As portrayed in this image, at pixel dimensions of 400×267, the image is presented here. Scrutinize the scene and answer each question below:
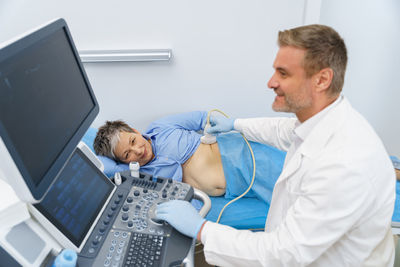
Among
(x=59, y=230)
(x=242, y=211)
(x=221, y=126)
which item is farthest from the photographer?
(x=221, y=126)

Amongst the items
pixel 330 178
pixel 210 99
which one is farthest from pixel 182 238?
pixel 210 99

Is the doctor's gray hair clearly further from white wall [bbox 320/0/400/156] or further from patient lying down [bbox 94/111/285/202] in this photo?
white wall [bbox 320/0/400/156]

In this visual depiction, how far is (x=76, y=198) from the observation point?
103 cm

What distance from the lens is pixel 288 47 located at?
108 centimetres

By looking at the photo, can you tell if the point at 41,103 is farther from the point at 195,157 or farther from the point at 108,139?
the point at 195,157

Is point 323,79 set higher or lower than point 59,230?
higher

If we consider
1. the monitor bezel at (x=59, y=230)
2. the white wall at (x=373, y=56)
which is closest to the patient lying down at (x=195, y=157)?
the monitor bezel at (x=59, y=230)

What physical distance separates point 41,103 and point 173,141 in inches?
43.4

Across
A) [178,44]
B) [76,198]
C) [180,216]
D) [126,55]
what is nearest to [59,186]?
[76,198]

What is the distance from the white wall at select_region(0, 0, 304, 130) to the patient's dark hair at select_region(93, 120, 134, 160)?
36 centimetres

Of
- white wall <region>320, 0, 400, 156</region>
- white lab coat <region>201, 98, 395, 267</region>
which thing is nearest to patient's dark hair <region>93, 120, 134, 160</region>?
white lab coat <region>201, 98, 395, 267</region>

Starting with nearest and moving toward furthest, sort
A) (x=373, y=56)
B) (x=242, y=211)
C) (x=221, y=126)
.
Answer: (x=242, y=211) → (x=221, y=126) → (x=373, y=56)

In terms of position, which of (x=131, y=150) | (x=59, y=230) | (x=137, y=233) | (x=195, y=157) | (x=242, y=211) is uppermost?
(x=59, y=230)

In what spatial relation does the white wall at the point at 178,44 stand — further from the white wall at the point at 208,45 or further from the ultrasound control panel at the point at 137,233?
the ultrasound control panel at the point at 137,233
